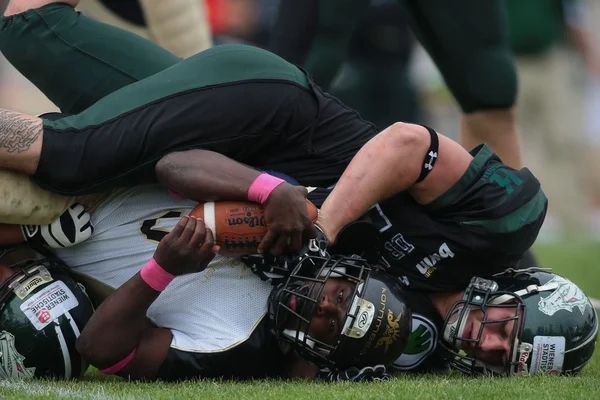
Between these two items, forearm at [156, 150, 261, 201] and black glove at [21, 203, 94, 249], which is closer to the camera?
Answer: forearm at [156, 150, 261, 201]

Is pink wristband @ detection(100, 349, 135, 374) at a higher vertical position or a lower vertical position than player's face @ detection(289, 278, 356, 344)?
lower

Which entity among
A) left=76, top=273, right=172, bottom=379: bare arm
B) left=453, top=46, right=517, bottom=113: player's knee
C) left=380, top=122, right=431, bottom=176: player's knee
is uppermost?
left=453, top=46, right=517, bottom=113: player's knee

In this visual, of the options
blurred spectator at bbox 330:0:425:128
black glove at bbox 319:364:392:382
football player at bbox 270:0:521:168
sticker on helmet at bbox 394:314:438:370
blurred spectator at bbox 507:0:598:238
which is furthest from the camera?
blurred spectator at bbox 330:0:425:128

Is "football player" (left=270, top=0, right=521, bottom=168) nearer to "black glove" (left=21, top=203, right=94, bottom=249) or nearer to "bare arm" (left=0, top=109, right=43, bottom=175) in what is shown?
"black glove" (left=21, top=203, right=94, bottom=249)

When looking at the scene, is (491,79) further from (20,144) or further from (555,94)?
(555,94)

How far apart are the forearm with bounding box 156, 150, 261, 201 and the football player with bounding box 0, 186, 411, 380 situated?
122mm

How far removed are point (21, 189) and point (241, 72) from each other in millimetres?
825

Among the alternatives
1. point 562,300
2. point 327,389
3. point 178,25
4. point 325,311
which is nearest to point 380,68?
point 178,25

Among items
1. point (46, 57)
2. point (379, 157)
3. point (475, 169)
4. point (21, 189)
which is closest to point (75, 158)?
point (21, 189)

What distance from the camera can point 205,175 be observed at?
335 cm

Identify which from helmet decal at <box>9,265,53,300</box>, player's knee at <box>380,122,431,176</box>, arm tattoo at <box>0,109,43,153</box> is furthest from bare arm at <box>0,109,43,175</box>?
player's knee at <box>380,122,431,176</box>

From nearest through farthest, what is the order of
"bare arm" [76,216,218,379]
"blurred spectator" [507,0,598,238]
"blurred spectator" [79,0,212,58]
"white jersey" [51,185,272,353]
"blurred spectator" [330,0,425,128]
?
"bare arm" [76,216,218,379] < "white jersey" [51,185,272,353] < "blurred spectator" [79,0,212,58] < "blurred spectator" [507,0,598,238] < "blurred spectator" [330,0,425,128]

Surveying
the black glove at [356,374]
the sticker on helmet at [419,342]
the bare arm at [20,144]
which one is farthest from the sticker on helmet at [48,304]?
the sticker on helmet at [419,342]

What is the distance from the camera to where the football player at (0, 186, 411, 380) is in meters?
3.28
